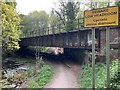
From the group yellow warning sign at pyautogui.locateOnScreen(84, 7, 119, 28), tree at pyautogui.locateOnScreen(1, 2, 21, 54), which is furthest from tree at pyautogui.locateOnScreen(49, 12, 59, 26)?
yellow warning sign at pyautogui.locateOnScreen(84, 7, 119, 28)

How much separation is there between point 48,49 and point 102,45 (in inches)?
764

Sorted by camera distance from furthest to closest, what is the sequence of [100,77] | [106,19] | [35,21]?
[35,21]
[100,77]
[106,19]

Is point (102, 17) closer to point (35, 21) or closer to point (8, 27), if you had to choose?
point (8, 27)

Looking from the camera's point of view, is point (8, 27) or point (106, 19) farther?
point (8, 27)

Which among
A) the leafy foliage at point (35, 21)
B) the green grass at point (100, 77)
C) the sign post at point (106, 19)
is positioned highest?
the leafy foliage at point (35, 21)

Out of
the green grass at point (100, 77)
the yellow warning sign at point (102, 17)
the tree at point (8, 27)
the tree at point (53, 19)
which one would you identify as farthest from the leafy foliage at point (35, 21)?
the yellow warning sign at point (102, 17)

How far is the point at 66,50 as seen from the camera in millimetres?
22297

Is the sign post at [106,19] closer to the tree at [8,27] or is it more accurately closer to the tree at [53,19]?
the tree at [8,27]

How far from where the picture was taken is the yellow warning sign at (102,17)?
593 cm

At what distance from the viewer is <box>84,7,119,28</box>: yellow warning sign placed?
19.4ft

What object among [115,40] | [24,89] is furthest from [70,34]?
[24,89]

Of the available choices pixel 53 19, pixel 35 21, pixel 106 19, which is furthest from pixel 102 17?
pixel 35 21

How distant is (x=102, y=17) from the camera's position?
619cm

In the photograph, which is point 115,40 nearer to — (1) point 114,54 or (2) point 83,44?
(1) point 114,54
